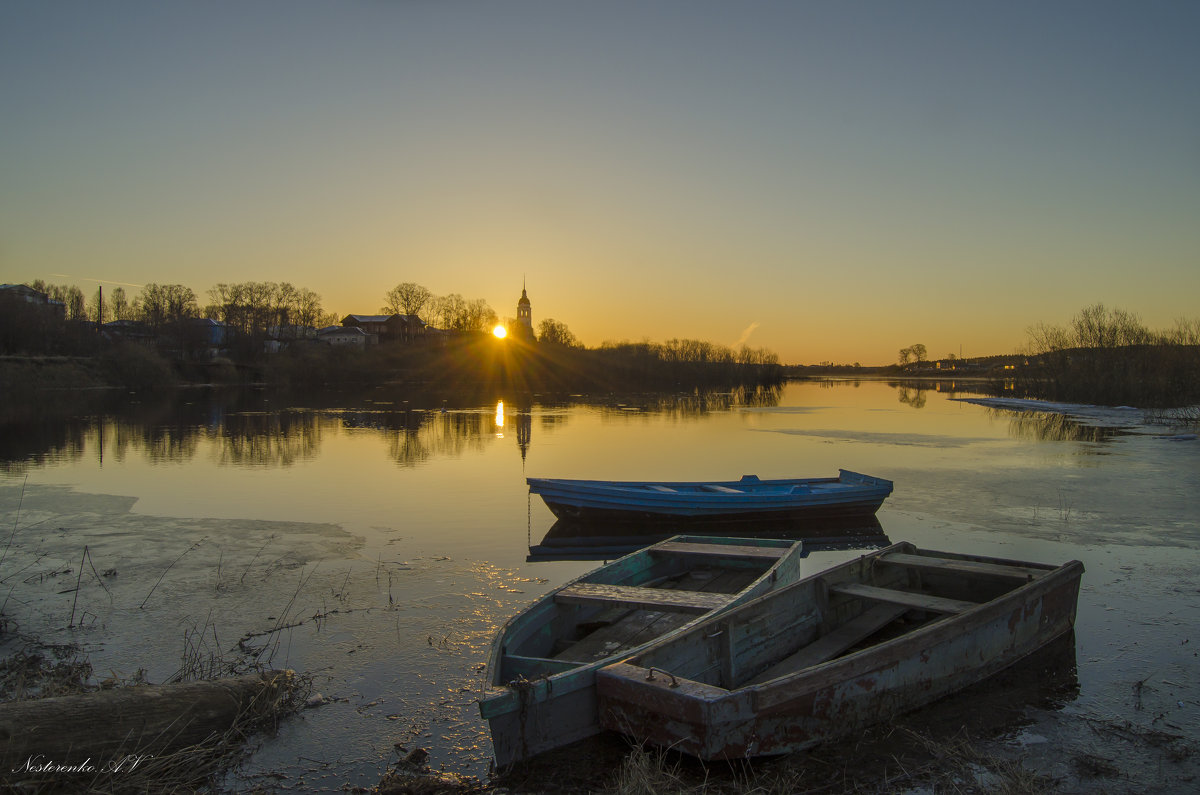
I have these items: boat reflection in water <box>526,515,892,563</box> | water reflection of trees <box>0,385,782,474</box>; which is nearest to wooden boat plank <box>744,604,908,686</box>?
boat reflection in water <box>526,515,892,563</box>

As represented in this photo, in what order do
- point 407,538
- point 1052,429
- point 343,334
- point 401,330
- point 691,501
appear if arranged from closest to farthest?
1. point 407,538
2. point 691,501
3. point 1052,429
4. point 401,330
5. point 343,334

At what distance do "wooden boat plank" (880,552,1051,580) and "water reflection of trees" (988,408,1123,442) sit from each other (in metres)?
24.5

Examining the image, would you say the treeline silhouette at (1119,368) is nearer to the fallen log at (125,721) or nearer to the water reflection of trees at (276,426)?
the water reflection of trees at (276,426)

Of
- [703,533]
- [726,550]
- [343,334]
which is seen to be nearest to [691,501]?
[703,533]

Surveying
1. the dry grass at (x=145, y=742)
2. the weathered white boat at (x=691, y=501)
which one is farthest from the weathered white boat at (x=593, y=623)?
the weathered white boat at (x=691, y=501)

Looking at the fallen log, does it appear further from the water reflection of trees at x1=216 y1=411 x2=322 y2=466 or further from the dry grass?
the water reflection of trees at x1=216 y1=411 x2=322 y2=466

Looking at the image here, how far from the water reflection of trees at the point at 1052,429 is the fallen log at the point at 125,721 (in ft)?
99.7

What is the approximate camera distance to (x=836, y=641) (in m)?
6.49

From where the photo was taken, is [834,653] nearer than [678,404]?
Yes

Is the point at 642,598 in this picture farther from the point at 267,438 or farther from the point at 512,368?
the point at 512,368

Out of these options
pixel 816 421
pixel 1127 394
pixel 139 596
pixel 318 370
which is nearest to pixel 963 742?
pixel 139 596

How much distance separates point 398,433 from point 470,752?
25.1 m

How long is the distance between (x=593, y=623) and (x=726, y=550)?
248cm

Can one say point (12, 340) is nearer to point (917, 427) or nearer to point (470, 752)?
point (917, 427)
